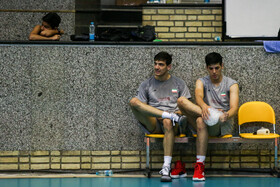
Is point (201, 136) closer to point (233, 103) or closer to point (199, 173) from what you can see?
point (199, 173)

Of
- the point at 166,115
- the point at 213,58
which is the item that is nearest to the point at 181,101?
the point at 166,115

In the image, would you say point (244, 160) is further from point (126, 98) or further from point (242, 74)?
point (126, 98)

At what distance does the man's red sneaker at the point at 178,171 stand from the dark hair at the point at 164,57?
109cm

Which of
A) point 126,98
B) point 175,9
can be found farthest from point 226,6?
point 126,98

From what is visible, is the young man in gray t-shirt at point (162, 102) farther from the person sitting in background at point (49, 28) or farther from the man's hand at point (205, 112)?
the person sitting in background at point (49, 28)

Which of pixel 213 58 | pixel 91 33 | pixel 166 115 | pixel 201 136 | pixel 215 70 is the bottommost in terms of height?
pixel 201 136

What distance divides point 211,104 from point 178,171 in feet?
2.62

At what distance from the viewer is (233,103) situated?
15.1 feet

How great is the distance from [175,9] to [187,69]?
2443mm

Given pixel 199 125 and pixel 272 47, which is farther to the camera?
pixel 272 47

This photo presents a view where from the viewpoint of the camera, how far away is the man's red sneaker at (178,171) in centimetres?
466

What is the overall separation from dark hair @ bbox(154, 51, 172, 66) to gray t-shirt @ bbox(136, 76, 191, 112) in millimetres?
218

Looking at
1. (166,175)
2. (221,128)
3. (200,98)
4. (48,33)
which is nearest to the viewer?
(166,175)

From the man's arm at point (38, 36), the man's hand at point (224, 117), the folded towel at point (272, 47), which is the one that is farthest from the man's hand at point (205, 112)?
the man's arm at point (38, 36)
